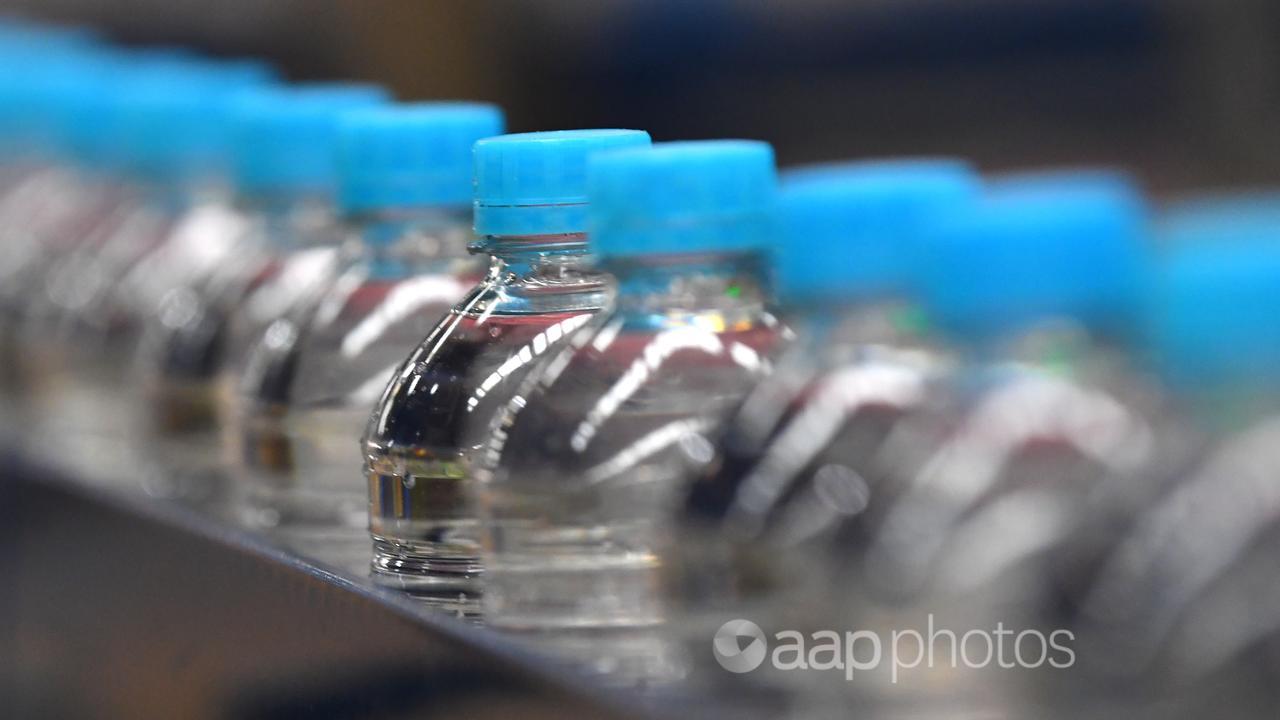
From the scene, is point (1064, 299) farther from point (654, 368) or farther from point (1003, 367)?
point (654, 368)

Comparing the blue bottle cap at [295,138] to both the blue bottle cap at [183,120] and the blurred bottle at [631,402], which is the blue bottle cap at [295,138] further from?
the blurred bottle at [631,402]

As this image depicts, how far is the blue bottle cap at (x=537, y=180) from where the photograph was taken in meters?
0.69

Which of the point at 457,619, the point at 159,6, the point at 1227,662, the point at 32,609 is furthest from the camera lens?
the point at 159,6

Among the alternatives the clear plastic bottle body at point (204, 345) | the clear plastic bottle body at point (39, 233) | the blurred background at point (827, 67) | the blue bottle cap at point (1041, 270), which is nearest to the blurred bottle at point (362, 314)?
the clear plastic bottle body at point (204, 345)

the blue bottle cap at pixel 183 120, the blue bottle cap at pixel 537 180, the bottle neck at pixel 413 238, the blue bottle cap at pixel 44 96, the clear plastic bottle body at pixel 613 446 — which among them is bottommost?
the clear plastic bottle body at pixel 613 446

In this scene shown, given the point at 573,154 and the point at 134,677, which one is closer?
the point at 573,154

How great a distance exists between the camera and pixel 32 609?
1117mm

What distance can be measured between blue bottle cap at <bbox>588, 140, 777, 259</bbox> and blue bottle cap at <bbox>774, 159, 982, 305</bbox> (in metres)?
0.05

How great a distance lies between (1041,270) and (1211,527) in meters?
0.09

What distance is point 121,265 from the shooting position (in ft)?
4.23

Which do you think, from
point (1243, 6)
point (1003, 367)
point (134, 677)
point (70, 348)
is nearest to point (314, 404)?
point (134, 677)

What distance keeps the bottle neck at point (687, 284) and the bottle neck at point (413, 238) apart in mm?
172

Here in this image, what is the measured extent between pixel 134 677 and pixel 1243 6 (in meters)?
2.25

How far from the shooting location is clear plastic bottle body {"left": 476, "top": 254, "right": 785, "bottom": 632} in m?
0.65
